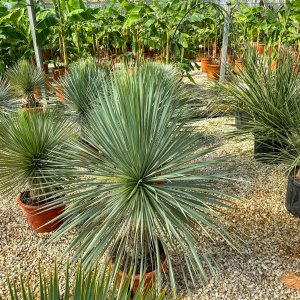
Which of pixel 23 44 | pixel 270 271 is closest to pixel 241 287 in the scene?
pixel 270 271

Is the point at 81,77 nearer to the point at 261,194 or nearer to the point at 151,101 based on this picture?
the point at 151,101

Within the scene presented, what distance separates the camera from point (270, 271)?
1775 millimetres

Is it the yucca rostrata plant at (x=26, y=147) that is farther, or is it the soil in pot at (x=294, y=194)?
the soil in pot at (x=294, y=194)

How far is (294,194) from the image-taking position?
2145 millimetres

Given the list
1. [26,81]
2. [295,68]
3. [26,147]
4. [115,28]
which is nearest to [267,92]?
[295,68]

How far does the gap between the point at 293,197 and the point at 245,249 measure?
577 millimetres

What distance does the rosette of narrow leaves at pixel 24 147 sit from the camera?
5.99 ft

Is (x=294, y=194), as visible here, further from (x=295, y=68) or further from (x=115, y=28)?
(x=115, y=28)

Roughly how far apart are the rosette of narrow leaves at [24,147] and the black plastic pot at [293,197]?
5.38ft

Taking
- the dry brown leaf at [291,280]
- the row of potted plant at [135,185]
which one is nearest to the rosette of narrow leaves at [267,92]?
the dry brown leaf at [291,280]

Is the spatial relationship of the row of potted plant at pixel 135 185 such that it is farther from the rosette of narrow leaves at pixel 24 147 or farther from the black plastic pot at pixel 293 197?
the black plastic pot at pixel 293 197

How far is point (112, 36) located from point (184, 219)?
6.67 m

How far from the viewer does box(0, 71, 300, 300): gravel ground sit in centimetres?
168

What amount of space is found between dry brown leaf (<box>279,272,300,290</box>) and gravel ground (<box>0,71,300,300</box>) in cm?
3
